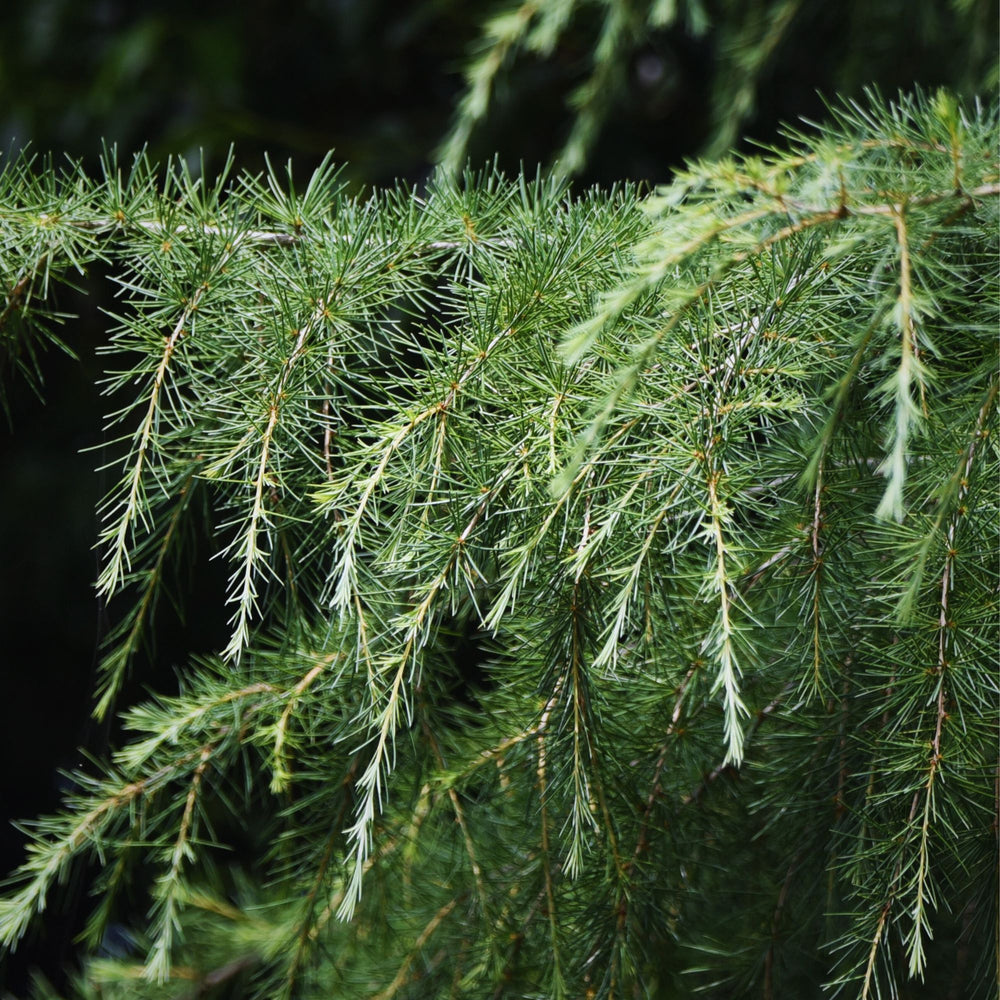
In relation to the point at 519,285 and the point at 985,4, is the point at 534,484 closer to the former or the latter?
the point at 519,285

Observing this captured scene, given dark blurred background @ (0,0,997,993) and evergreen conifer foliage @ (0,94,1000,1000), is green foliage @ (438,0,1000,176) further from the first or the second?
evergreen conifer foliage @ (0,94,1000,1000)

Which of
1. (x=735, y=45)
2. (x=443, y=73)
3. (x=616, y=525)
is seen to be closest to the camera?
(x=616, y=525)

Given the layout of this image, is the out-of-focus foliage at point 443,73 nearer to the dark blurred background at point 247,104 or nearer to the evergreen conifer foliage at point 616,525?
the dark blurred background at point 247,104

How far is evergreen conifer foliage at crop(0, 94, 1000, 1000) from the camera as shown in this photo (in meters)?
0.41

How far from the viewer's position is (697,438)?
1.34ft

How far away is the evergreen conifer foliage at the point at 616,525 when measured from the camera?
41 centimetres

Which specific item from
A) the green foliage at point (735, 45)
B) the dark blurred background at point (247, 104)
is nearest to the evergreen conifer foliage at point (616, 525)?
the green foliage at point (735, 45)

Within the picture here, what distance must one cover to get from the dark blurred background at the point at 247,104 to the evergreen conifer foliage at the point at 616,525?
60cm

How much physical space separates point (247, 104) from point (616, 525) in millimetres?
1381

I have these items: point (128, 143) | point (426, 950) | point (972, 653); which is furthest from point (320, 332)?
point (128, 143)

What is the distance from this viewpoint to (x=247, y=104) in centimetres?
157

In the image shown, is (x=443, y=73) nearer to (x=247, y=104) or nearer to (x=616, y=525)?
(x=247, y=104)

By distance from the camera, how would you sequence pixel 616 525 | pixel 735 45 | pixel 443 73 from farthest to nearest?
1. pixel 443 73
2. pixel 735 45
3. pixel 616 525

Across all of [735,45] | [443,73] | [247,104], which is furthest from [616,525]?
[247,104]
